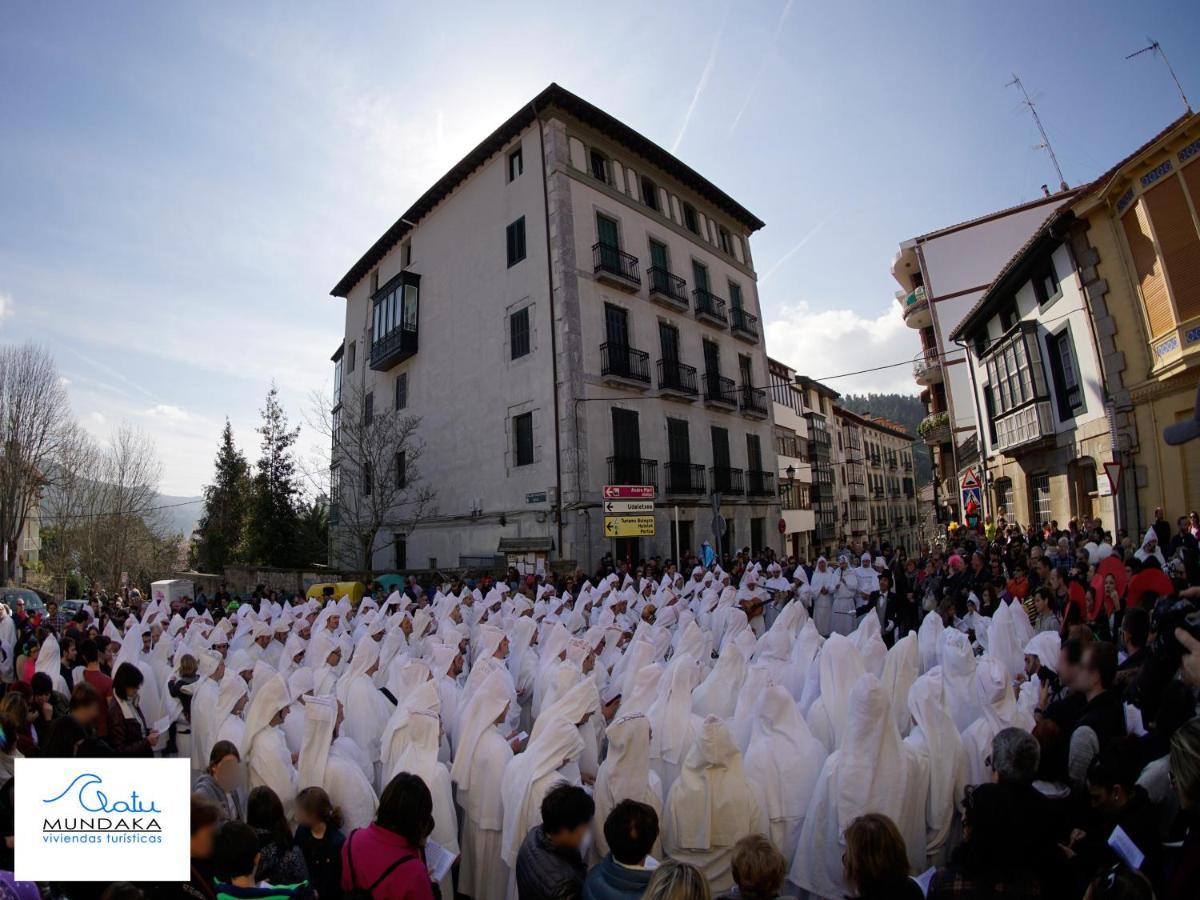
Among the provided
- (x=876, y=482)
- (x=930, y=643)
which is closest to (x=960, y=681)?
(x=930, y=643)

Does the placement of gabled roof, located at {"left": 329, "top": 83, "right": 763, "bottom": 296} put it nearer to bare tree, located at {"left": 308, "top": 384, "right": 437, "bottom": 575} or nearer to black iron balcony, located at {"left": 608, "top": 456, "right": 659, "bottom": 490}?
bare tree, located at {"left": 308, "top": 384, "right": 437, "bottom": 575}

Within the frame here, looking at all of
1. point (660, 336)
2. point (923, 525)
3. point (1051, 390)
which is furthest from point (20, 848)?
point (923, 525)

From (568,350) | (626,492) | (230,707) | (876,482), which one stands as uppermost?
(568,350)

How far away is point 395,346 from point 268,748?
24.7 meters

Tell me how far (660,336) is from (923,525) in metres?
52.8

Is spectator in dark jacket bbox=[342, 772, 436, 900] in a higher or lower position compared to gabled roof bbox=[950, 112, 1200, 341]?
lower

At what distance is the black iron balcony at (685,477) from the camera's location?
2372cm

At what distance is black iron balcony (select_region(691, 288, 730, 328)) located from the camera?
26.7m

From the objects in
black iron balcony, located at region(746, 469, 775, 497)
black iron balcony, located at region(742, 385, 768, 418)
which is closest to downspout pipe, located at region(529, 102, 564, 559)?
black iron balcony, located at region(746, 469, 775, 497)

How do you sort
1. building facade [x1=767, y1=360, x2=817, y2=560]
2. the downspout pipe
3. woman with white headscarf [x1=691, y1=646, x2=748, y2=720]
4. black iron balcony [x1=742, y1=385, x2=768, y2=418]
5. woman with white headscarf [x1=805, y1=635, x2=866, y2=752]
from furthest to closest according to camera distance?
building facade [x1=767, y1=360, x2=817, y2=560] < black iron balcony [x1=742, y1=385, x2=768, y2=418] < the downspout pipe < woman with white headscarf [x1=691, y1=646, x2=748, y2=720] < woman with white headscarf [x1=805, y1=635, x2=866, y2=752]

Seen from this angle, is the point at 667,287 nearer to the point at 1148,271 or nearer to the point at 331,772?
the point at 1148,271

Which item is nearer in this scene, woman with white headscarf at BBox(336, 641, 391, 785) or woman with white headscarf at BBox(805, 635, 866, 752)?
woman with white headscarf at BBox(805, 635, 866, 752)

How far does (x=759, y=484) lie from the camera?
2830 centimetres

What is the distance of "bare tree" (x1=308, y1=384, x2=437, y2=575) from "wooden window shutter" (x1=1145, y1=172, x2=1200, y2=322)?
22155 mm
